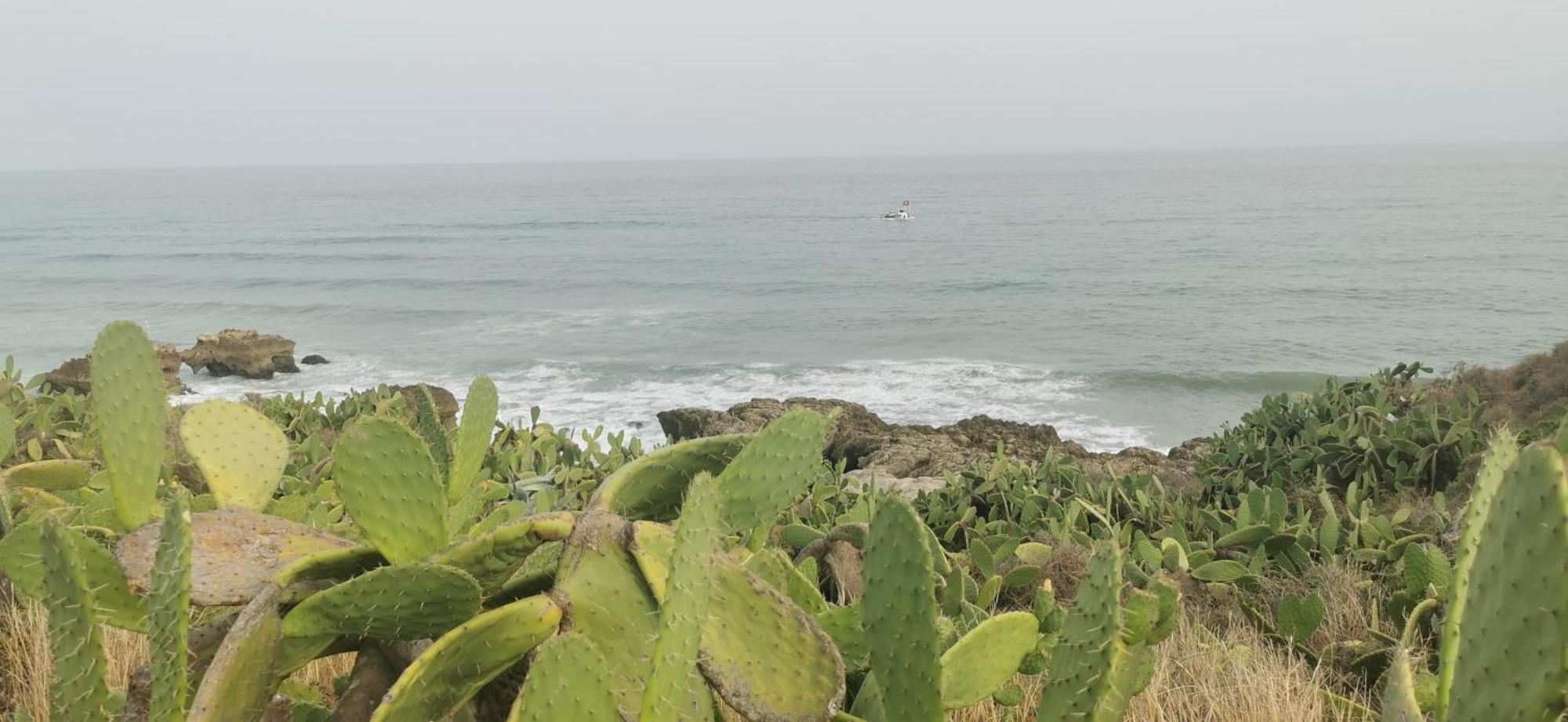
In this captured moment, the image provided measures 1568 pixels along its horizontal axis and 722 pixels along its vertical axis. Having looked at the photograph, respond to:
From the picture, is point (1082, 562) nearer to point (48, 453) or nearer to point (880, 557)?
point (880, 557)

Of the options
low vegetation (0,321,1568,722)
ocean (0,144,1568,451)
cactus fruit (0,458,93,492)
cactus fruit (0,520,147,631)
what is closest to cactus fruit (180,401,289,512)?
low vegetation (0,321,1568,722)

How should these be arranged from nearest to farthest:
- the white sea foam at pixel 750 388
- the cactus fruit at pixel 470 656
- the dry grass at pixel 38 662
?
the cactus fruit at pixel 470 656
the dry grass at pixel 38 662
the white sea foam at pixel 750 388

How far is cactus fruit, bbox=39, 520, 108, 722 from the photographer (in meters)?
1.56

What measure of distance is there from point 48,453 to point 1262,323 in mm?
28897

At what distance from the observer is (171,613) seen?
1514mm

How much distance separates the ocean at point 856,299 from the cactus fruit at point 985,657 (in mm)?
16341

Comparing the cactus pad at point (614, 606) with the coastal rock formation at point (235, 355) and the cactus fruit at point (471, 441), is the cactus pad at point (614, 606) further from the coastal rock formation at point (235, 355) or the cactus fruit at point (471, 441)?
the coastal rock formation at point (235, 355)

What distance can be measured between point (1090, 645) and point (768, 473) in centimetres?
75

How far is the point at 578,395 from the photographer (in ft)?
71.6

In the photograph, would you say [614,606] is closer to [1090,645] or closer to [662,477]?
[662,477]

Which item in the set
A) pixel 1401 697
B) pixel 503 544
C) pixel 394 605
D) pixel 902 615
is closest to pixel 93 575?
pixel 394 605

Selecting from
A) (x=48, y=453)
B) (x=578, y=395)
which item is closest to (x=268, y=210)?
(x=578, y=395)

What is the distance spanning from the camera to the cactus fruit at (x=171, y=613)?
4.90 feet

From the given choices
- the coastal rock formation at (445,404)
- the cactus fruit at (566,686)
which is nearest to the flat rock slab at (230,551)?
the cactus fruit at (566,686)
